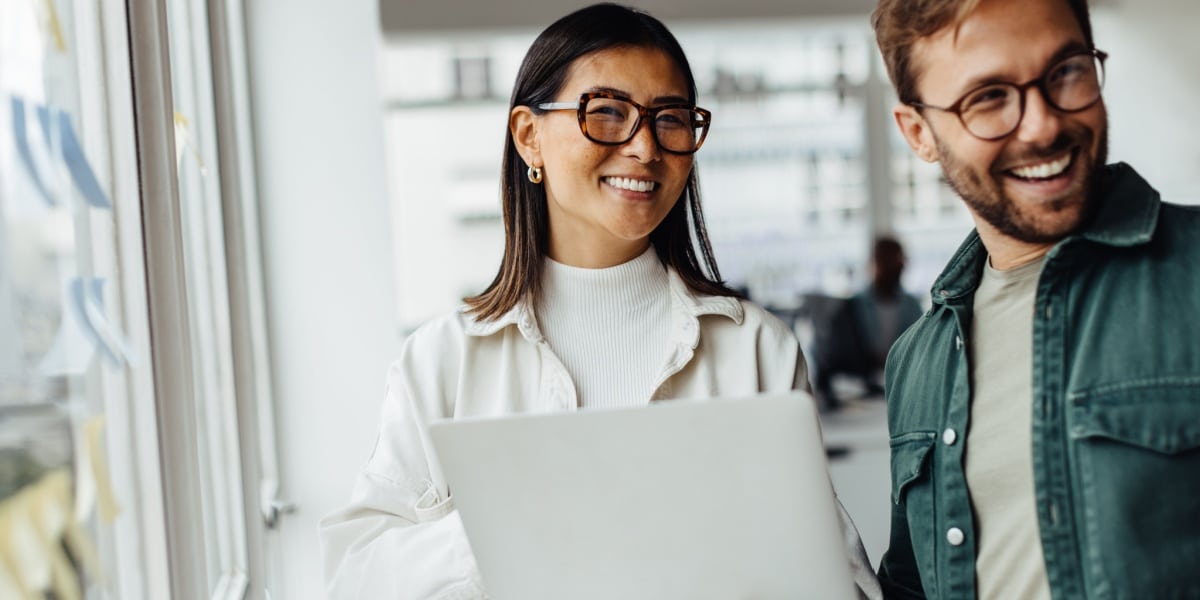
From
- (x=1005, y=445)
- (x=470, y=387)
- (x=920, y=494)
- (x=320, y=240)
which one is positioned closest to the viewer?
(x=1005, y=445)

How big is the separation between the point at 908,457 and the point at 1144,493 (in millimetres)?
350

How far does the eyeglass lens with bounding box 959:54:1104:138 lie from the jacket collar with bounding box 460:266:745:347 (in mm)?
448

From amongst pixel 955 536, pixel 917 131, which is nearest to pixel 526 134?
pixel 917 131

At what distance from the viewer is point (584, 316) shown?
5.39 ft

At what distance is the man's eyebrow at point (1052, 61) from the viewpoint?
50.1 inches

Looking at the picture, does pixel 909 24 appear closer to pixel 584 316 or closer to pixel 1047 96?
pixel 1047 96

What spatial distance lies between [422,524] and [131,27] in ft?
2.33

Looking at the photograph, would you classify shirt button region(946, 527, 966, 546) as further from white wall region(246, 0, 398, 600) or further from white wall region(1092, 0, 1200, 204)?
white wall region(1092, 0, 1200, 204)

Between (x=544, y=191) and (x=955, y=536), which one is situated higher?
(x=544, y=191)

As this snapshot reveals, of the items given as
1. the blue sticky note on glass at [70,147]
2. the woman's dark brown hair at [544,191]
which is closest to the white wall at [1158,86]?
the woman's dark brown hair at [544,191]

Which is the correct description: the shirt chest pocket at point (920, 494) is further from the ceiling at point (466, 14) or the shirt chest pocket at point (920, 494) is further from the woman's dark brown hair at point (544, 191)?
the ceiling at point (466, 14)

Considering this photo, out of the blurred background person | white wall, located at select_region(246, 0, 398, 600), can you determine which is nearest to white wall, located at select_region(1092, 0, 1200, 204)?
the blurred background person

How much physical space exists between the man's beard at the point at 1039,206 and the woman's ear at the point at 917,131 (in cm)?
3

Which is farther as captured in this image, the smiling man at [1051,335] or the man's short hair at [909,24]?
the man's short hair at [909,24]
